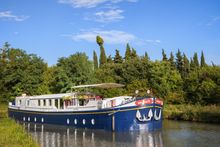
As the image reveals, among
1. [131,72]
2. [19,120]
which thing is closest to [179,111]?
[131,72]

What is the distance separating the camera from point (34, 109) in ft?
140

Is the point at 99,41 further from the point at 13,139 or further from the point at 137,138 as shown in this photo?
the point at 13,139

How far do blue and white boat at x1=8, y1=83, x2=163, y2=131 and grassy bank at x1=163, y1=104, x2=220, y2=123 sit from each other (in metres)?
8.40

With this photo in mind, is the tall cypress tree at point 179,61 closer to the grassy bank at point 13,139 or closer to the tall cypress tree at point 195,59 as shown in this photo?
the tall cypress tree at point 195,59

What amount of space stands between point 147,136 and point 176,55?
2078 inches

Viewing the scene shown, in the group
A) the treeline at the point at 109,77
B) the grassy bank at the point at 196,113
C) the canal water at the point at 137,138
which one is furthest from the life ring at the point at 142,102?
the treeline at the point at 109,77

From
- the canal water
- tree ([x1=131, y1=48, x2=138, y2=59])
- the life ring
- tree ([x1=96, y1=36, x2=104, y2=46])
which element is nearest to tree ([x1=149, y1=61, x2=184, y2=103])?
tree ([x1=131, y1=48, x2=138, y2=59])

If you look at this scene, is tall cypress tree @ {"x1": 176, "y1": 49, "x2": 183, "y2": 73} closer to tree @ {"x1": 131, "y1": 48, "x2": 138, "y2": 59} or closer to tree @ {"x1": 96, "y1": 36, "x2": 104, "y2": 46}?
tree @ {"x1": 131, "y1": 48, "x2": 138, "y2": 59}

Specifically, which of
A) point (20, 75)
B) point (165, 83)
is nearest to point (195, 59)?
point (165, 83)

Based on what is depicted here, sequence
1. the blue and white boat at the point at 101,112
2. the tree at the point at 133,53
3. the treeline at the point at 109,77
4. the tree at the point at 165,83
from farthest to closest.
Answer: the tree at the point at 133,53, the tree at the point at 165,83, the treeline at the point at 109,77, the blue and white boat at the point at 101,112

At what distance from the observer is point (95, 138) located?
29.1 metres

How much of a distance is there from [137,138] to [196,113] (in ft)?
46.6

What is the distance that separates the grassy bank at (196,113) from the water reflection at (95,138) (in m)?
9.57

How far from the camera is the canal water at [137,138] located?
25.4 meters
